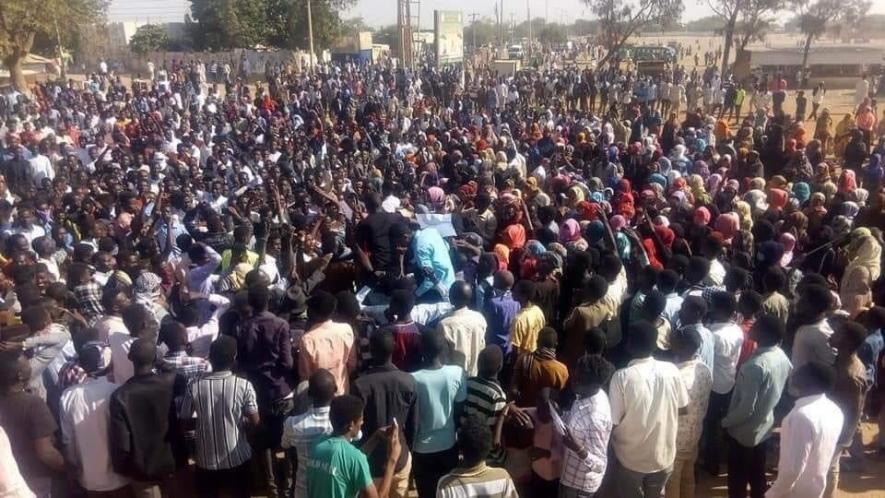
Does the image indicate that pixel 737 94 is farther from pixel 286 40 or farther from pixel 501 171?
pixel 286 40

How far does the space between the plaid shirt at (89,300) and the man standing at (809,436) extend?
15.3ft

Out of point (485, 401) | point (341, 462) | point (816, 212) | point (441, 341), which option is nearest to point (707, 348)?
point (485, 401)

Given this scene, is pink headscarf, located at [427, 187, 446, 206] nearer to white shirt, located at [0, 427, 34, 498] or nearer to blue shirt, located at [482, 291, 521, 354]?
blue shirt, located at [482, 291, 521, 354]

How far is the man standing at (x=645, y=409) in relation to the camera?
11.7ft

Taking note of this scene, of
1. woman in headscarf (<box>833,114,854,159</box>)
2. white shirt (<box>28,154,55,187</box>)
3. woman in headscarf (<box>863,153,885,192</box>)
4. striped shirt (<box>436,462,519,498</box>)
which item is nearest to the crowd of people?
striped shirt (<box>436,462,519,498</box>)

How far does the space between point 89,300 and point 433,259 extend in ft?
8.65

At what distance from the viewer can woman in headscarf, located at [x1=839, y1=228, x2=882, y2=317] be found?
5195mm

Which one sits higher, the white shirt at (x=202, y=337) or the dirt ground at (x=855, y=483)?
the white shirt at (x=202, y=337)

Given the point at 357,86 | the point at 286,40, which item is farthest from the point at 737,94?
the point at 286,40

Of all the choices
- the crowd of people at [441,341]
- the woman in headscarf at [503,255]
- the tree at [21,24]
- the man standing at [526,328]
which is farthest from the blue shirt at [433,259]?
the tree at [21,24]

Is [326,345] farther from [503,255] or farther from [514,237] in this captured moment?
[514,237]

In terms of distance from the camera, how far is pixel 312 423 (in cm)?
348

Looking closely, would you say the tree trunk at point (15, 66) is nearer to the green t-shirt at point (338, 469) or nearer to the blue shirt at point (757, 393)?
the green t-shirt at point (338, 469)

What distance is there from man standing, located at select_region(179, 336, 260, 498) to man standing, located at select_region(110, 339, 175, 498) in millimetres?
130
